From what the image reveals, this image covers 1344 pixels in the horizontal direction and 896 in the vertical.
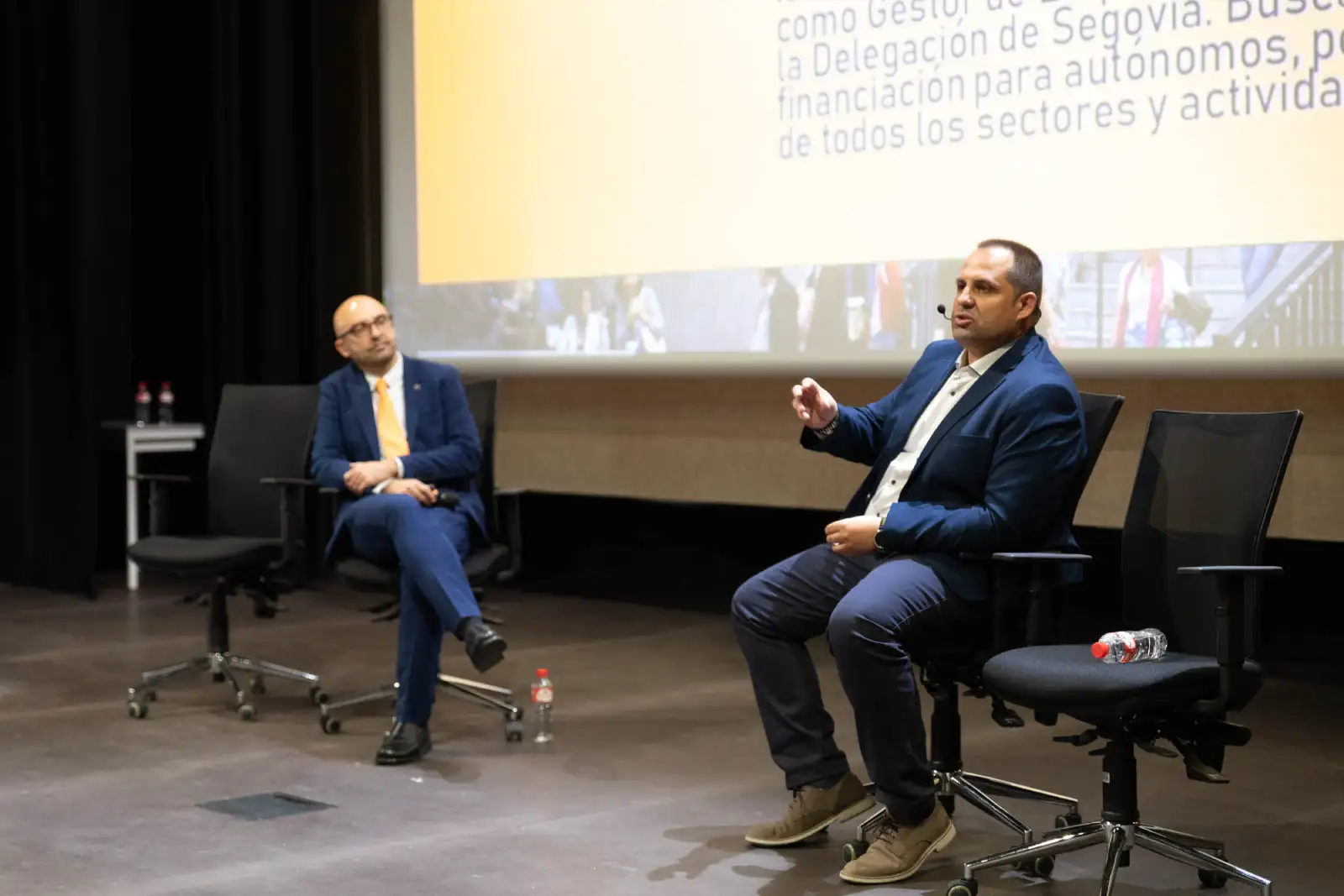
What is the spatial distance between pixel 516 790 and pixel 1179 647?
164 centimetres

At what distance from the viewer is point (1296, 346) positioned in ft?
15.7

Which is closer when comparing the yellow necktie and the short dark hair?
the short dark hair

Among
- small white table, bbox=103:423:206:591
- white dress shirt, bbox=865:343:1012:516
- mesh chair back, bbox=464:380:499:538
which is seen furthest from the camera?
small white table, bbox=103:423:206:591

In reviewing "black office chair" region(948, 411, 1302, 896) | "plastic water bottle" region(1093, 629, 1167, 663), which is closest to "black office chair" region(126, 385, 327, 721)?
"black office chair" region(948, 411, 1302, 896)

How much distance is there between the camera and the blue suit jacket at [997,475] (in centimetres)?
331

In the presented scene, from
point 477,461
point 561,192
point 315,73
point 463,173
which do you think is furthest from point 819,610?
point 315,73

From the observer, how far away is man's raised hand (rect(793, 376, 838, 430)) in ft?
11.6

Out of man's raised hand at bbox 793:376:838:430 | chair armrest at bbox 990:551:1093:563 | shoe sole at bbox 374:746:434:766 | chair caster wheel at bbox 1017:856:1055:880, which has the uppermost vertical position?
man's raised hand at bbox 793:376:838:430

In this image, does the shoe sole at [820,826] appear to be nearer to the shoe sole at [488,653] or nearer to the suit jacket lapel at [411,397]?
the shoe sole at [488,653]

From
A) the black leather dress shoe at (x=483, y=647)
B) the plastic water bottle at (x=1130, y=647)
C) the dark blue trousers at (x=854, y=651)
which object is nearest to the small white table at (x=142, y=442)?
the black leather dress shoe at (x=483, y=647)

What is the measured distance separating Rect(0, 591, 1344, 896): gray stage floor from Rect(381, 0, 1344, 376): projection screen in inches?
45.4

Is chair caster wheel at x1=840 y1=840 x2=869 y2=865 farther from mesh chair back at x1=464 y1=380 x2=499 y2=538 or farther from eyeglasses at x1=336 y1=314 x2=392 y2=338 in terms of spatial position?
eyeglasses at x1=336 y1=314 x2=392 y2=338

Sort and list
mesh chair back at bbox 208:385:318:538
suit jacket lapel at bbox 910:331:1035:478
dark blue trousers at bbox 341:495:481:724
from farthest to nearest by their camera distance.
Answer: mesh chair back at bbox 208:385:318:538, dark blue trousers at bbox 341:495:481:724, suit jacket lapel at bbox 910:331:1035:478

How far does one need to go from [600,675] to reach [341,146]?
3.42 metres
